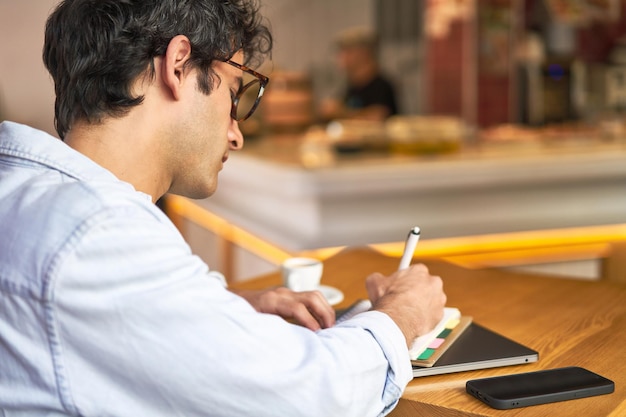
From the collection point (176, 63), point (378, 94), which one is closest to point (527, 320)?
point (176, 63)

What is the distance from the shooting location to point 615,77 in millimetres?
6172

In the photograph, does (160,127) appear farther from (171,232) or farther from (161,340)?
(161,340)

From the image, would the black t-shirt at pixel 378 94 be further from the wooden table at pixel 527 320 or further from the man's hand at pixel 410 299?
the man's hand at pixel 410 299

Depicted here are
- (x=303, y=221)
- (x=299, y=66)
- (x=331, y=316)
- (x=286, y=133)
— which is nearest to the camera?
(x=331, y=316)

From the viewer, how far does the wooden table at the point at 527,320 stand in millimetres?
1069

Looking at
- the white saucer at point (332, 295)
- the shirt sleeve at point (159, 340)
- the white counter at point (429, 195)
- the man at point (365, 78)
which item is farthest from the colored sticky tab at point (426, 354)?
the man at point (365, 78)

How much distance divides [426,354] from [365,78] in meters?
4.98

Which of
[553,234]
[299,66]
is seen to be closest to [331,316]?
[553,234]

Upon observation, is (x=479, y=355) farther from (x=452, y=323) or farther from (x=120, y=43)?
(x=120, y=43)

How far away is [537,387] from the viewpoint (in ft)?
3.58

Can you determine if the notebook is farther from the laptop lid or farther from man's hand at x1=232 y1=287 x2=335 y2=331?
man's hand at x1=232 y1=287 x2=335 y2=331

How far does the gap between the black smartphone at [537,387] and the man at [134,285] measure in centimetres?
12

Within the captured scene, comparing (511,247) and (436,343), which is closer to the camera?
(436,343)

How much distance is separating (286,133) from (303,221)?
2.25 metres
